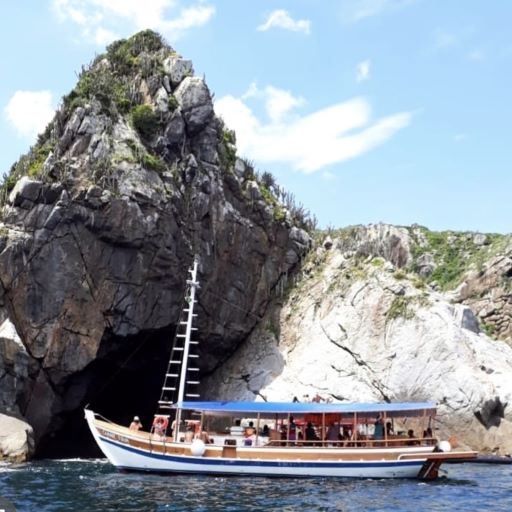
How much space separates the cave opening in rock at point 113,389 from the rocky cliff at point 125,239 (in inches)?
5.3

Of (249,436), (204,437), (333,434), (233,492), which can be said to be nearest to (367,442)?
(333,434)

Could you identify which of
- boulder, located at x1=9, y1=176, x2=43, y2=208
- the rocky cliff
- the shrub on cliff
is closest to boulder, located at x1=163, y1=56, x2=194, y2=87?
the rocky cliff

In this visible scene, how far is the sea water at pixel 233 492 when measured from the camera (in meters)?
24.8

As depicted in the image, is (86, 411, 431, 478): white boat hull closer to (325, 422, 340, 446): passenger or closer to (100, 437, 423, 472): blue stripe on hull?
(100, 437, 423, 472): blue stripe on hull

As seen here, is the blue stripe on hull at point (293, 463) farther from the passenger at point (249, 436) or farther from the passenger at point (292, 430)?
the passenger at point (292, 430)

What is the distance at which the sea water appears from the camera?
2475 centimetres

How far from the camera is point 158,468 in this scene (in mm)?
33969

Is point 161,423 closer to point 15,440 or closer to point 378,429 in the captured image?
point 15,440

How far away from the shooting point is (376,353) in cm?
4972

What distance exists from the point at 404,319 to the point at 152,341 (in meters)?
19.0

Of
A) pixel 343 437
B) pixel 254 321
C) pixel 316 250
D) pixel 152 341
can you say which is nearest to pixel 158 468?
pixel 343 437

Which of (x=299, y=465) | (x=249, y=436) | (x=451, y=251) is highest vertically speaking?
(x=451, y=251)

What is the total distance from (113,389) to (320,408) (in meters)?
22.4

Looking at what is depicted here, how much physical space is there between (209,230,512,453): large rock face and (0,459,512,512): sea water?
11087 millimetres
